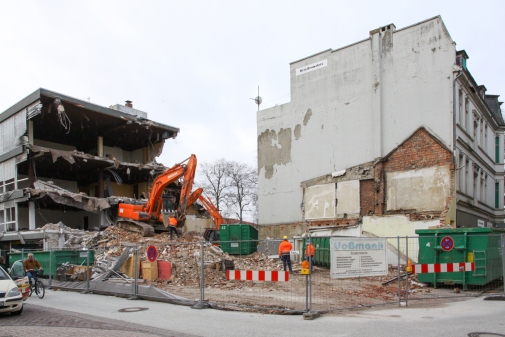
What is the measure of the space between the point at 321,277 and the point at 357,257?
540cm

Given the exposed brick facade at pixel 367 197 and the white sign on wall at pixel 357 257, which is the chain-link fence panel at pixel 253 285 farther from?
the exposed brick facade at pixel 367 197

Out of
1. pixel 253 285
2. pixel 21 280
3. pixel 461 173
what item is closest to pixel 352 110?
pixel 461 173

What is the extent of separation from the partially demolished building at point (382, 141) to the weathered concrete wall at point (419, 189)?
0.16ft

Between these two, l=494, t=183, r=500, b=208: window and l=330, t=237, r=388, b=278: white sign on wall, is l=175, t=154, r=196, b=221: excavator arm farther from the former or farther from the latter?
l=494, t=183, r=500, b=208: window

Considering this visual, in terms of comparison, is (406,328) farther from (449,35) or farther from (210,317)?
(449,35)

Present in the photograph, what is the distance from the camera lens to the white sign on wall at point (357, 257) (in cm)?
1045

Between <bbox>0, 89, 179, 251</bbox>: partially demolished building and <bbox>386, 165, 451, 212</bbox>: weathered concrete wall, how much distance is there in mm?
21249

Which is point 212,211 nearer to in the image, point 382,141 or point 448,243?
point 382,141

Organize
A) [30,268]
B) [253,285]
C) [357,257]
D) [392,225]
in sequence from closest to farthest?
[357,257] → [30,268] → [253,285] → [392,225]

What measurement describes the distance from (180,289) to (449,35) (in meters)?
17.3

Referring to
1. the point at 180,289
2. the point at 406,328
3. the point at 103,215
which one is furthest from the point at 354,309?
the point at 103,215

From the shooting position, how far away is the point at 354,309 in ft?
A: 35.6

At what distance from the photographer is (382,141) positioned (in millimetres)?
23672

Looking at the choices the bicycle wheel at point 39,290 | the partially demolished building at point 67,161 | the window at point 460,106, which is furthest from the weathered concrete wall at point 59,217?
the window at point 460,106
